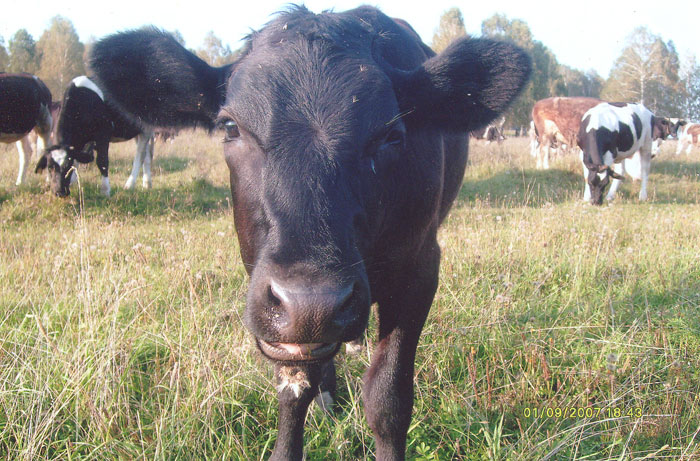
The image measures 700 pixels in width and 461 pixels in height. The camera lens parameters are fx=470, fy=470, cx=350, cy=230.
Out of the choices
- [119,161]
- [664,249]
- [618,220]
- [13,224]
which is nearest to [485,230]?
[664,249]

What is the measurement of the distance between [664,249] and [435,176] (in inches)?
155

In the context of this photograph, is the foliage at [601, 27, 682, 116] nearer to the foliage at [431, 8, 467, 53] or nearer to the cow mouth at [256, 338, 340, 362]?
the foliage at [431, 8, 467, 53]

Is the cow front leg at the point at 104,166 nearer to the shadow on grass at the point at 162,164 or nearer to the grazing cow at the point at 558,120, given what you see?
the shadow on grass at the point at 162,164

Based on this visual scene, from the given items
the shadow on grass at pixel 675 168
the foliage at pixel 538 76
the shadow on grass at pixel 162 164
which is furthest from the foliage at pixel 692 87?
the shadow on grass at pixel 162 164

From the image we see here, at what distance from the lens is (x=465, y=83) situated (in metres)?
2.16

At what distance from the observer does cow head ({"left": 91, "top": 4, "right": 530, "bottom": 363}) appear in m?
1.35

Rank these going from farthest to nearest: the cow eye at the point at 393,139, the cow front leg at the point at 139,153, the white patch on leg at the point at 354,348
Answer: the cow front leg at the point at 139,153, the white patch on leg at the point at 354,348, the cow eye at the point at 393,139

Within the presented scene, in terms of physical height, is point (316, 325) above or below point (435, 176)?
below

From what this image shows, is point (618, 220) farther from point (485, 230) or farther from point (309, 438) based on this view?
point (309, 438)

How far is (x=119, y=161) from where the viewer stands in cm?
1294

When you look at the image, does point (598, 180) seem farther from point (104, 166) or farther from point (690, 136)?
point (690, 136)

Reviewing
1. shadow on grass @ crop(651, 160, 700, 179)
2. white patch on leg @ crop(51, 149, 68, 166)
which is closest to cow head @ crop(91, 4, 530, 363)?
white patch on leg @ crop(51, 149, 68, 166)

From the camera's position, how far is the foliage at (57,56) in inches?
815

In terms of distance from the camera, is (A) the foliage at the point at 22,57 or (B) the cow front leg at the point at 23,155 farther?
(A) the foliage at the point at 22,57
